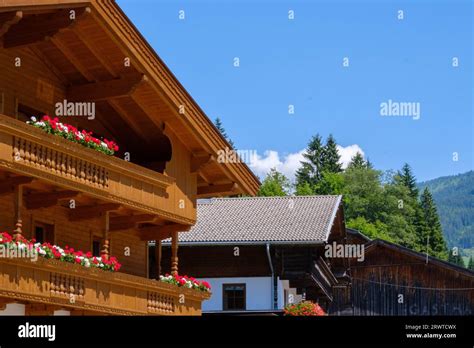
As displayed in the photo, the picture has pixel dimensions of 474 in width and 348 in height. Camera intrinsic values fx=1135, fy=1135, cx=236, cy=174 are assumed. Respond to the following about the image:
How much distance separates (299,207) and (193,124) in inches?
844

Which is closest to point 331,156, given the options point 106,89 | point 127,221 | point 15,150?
point 127,221

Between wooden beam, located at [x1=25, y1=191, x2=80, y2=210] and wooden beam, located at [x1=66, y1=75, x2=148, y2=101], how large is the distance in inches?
132

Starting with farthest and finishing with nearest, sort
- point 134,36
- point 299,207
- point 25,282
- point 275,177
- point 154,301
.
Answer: point 275,177 → point 299,207 → point 154,301 → point 134,36 → point 25,282

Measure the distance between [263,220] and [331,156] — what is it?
94.7 meters

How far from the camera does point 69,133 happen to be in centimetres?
2439

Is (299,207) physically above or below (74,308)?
above

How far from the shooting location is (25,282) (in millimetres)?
22062

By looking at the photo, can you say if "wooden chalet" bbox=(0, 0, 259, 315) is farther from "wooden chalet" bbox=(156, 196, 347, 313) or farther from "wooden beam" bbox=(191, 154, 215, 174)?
"wooden chalet" bbox=(156, 196, 347, 313)

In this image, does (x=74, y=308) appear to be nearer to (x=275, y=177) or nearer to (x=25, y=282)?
(x=25, y=282)

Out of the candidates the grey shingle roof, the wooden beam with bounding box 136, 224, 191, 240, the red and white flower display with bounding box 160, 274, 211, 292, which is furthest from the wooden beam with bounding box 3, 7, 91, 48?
the grey shingle roof

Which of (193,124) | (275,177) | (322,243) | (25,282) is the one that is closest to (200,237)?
(322,243)

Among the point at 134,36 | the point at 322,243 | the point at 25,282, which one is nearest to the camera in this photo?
the point at 25,282

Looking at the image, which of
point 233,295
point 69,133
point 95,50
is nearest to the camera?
point 69,133

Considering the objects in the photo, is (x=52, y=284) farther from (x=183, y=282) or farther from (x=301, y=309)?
(x=301, y=309)
